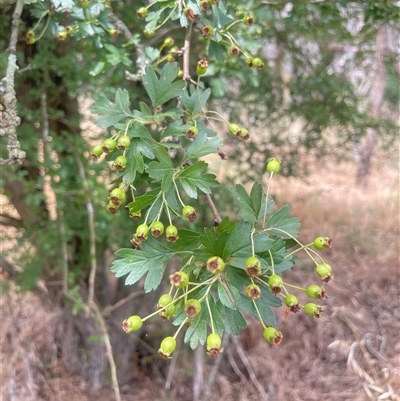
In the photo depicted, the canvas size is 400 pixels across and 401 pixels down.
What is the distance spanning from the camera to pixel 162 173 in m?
0.67

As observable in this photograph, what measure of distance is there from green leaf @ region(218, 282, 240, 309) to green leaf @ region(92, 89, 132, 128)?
0.35 metres

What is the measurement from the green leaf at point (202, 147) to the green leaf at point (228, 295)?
0.22 metres

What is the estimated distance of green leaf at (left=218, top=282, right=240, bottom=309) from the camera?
2.03 ft

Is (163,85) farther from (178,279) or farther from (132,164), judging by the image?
(178,279)

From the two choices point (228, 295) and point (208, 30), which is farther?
point (208, 30)

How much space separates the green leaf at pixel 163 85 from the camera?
75 centimetres

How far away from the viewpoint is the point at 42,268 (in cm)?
170

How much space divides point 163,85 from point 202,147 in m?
Result: 0.16

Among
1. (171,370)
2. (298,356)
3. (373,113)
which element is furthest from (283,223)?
(373,113)

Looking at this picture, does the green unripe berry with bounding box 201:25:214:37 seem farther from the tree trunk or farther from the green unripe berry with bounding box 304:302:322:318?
the tree trunk

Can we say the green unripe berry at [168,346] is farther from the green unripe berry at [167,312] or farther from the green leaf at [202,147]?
the green leaf at [202,147]

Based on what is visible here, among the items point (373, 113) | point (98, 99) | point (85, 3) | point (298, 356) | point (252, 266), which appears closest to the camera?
point (252, 266)

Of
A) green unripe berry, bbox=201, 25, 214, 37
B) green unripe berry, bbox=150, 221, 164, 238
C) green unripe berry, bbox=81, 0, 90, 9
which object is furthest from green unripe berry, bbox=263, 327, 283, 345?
green unripe berry, bbox=81, 0, 90, 9

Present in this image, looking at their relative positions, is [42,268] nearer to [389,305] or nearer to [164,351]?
[164,351]
